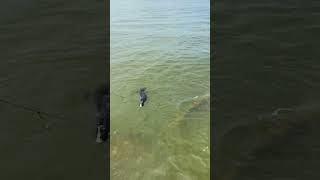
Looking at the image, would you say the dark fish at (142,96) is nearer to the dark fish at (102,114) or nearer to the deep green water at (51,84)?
the dark fish at (102,114)

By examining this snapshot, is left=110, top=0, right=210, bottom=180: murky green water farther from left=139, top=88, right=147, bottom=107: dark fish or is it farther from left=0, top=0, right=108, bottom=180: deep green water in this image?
left=0, top=0, right=108, bottom=180: deep green water

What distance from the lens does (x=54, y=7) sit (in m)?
8.11

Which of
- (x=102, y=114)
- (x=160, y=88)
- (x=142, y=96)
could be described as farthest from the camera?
(x=160, y=88)

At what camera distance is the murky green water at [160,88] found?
5176 millimetres

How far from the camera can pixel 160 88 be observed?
6.27 metres

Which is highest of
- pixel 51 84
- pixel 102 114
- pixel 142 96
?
pixel 51 84

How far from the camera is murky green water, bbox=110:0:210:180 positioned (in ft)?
17.0
